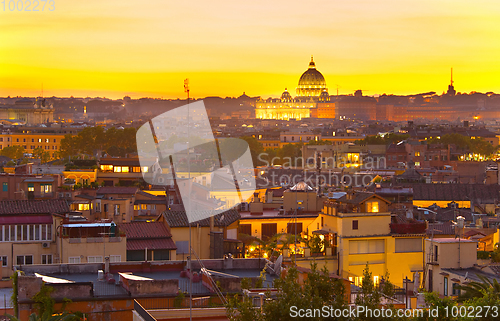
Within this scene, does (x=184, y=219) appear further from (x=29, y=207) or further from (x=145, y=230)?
(x=29, y=207)

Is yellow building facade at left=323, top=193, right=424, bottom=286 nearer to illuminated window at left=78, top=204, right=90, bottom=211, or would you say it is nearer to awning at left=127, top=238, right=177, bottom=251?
awning at left=127, top=238, right=177, bottom=251

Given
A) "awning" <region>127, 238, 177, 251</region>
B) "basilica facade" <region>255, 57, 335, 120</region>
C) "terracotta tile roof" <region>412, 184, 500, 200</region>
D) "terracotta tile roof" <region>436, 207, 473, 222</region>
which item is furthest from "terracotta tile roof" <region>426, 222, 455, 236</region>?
"basilica facade" <region>255, 57, 335, 120</region>

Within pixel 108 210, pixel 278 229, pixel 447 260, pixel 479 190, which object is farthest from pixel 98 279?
pixel 479 190

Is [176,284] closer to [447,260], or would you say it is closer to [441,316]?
[441,316]

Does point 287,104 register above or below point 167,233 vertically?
above

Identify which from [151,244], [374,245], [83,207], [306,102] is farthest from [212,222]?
[306,102]

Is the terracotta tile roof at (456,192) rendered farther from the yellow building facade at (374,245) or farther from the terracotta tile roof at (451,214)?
the yellow building facade at (374,245)
